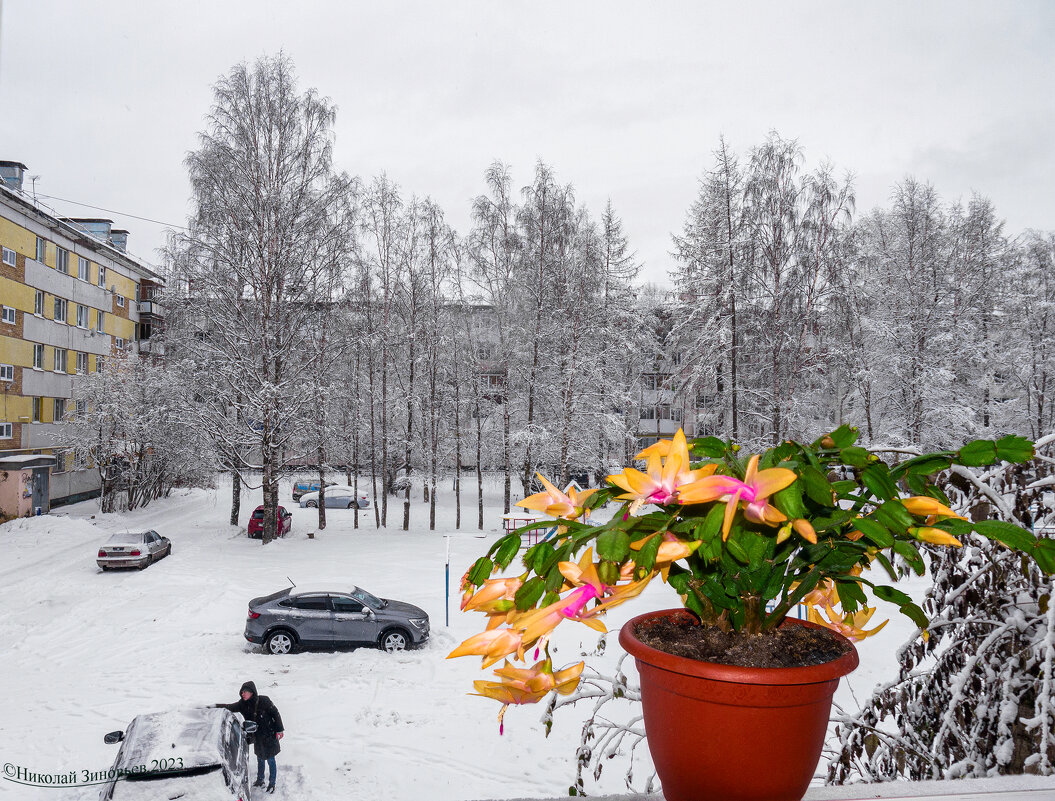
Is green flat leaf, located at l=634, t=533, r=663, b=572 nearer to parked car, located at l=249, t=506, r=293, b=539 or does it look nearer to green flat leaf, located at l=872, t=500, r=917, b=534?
green flat leaf, located at l=872, t=500, r=917, b=534

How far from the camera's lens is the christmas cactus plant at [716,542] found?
0.37m

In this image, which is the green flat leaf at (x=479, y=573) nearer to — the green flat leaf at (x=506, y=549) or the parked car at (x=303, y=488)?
the green flat leaf at (x=506, y=549)

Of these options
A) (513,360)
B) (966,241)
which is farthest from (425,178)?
(966,241)

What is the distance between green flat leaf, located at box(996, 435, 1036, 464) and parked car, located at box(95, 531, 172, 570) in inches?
255

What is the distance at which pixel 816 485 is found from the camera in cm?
39

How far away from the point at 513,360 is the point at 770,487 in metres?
7.87

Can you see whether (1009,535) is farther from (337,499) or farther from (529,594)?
(337,499)

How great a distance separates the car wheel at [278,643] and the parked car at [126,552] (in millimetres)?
2518

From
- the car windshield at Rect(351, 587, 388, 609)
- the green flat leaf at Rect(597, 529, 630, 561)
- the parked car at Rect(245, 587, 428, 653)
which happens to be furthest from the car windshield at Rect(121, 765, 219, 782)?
the green flat leaf at Rect(597, 529, 630, 561)

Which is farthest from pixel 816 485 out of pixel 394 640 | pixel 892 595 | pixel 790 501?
pixel 394 640

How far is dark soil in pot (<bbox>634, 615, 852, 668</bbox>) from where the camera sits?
0.48 metres

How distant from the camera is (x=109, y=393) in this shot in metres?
8.45

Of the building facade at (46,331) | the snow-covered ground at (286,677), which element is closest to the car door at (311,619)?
the snow-covered ground at (286,677)

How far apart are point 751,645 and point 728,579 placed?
9cm
